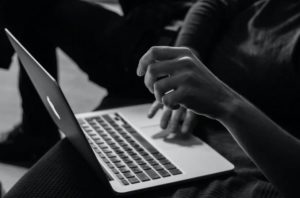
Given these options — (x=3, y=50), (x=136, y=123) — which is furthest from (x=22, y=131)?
(x=136, y=123)

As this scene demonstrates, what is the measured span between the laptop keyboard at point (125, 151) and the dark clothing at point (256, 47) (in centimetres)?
29

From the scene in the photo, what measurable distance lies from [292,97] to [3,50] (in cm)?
99

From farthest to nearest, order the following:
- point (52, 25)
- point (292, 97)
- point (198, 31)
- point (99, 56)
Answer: point (52, 25) → point (99, 56) → point (198, 31) → point (292, 97)

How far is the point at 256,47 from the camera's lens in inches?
41.3

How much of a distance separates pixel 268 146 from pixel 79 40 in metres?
0.80

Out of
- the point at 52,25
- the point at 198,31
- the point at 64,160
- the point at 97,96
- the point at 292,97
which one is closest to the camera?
the point at 64,160

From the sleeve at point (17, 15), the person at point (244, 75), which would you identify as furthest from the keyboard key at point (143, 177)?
the sleeve at point (17, 15)

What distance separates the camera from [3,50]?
1.49 m

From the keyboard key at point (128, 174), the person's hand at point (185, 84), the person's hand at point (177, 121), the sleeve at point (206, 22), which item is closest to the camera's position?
the person's hand at point (185, 84)

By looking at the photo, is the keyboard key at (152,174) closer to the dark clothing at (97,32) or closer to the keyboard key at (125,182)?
the keyboard key at (125,182)

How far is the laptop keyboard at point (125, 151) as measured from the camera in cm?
76

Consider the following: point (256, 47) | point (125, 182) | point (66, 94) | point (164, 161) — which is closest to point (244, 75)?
point (256, 47)

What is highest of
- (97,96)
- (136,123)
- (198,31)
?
(198,31)

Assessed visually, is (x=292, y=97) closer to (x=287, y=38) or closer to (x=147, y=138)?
(x=287, y=38)
